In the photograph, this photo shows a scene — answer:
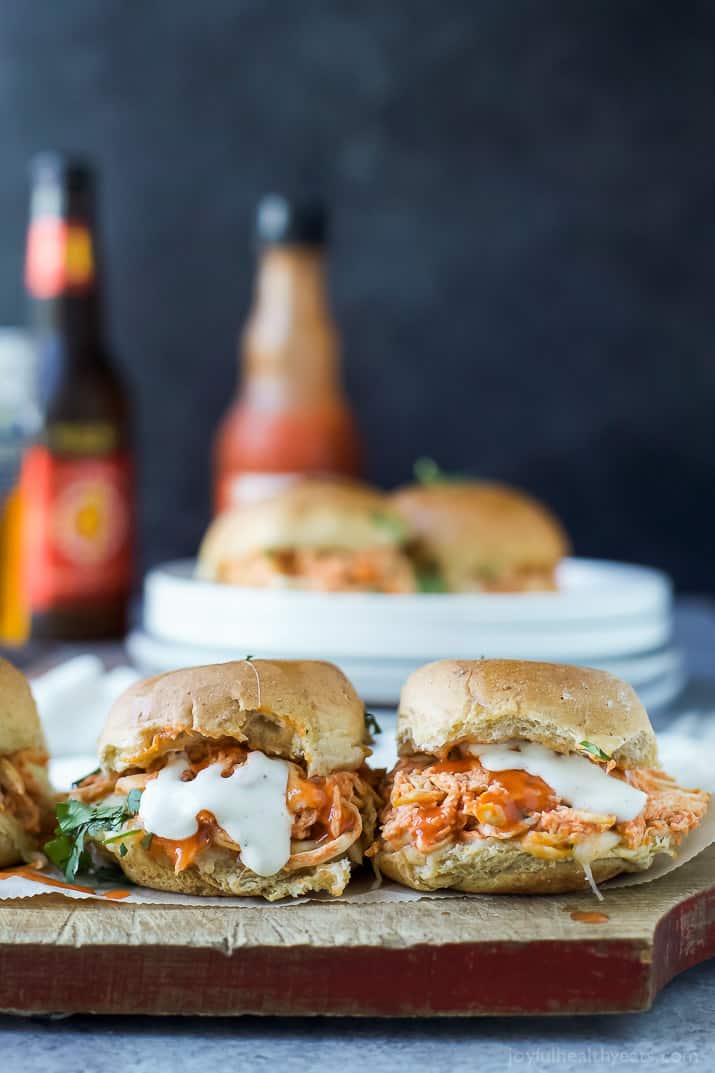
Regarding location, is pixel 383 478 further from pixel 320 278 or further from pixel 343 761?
pixel 343 761

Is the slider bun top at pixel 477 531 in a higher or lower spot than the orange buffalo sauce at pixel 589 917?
higher

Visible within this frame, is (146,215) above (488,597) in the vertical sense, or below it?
above

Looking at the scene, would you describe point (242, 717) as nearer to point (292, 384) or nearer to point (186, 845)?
point (186, 845)

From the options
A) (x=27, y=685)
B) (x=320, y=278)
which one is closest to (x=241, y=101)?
(x=320, y=278)

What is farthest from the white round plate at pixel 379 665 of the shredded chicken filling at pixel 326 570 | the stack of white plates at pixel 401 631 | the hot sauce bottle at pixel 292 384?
the hot sauce bottle at pixel 292 384

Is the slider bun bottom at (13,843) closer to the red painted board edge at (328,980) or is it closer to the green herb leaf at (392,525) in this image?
the red painted board edge at (328,980)

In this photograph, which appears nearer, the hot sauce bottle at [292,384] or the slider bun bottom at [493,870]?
the slider bun bottom at [493,870]
